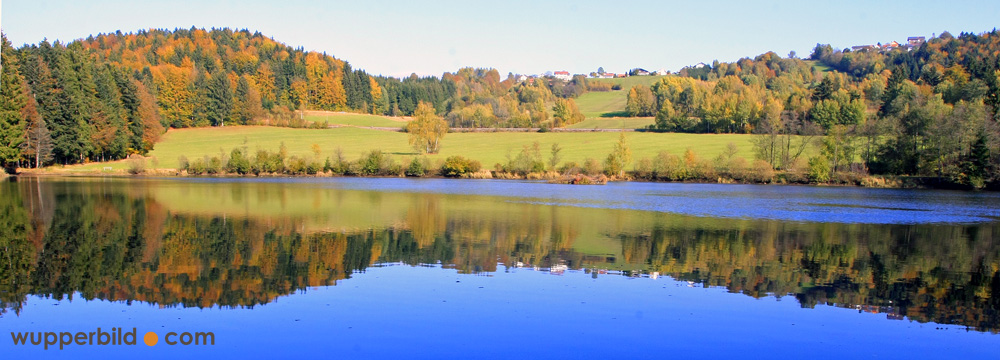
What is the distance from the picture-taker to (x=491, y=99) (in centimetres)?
13600

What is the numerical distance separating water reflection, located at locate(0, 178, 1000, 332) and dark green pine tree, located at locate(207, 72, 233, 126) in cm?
7435

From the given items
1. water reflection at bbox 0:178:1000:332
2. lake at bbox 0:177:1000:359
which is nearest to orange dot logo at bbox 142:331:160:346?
lake at bbox 0:177:1000:359

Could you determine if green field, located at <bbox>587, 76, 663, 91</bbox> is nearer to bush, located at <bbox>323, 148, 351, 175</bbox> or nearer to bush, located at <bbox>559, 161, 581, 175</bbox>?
bush, located at <bbox>559, 161, 581, 175</bbox>

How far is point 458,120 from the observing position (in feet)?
391

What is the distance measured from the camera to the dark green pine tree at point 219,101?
101 meters

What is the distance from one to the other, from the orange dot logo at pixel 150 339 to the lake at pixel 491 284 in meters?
0.04

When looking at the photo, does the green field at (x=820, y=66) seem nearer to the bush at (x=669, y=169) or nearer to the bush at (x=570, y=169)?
the bush at (x=669, y=169)

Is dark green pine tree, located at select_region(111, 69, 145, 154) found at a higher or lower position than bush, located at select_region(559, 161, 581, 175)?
higher

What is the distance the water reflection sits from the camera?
1329cm

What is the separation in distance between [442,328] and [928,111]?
59.6 metres

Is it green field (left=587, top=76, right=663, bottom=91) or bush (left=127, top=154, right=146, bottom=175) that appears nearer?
bush (left=127, top=154, right=146, bottom=175)

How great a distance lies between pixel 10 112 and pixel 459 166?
3492 cm

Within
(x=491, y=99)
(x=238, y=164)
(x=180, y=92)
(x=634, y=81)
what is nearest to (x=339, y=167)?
(x=238, y=164)

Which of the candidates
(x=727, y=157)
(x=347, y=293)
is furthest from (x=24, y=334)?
(x=727, y=157)
